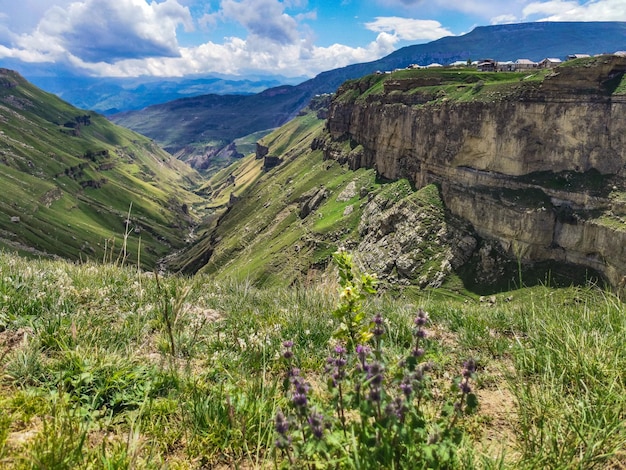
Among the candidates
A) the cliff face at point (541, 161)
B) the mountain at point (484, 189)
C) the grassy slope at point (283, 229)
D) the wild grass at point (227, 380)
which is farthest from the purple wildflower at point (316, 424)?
the grassy slope at point (283, 229)

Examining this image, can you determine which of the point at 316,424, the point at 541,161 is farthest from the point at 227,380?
the point at 541,161

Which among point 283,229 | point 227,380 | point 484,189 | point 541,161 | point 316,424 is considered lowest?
point 283,229

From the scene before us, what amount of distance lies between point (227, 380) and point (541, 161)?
236 ft

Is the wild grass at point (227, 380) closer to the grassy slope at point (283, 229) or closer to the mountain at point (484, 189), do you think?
the mountain at point (484, 189)

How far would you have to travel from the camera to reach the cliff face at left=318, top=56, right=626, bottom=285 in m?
55.2

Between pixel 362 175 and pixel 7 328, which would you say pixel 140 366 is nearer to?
pixel 7 328

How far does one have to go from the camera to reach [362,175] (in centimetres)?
11262

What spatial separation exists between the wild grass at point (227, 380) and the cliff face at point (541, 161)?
46789mm

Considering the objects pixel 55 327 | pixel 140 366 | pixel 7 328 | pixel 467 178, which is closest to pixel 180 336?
pixel 140 366

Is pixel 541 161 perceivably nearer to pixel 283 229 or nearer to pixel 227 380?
pixel 227 380

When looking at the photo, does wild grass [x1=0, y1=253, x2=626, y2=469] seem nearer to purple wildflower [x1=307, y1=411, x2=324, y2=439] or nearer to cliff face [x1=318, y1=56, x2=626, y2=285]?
purple wildflower [x1=307, y1=411, x2=324, y2=439]

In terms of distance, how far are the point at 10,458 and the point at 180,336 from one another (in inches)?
102

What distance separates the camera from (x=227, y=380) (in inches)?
171

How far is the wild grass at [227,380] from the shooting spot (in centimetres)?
291
